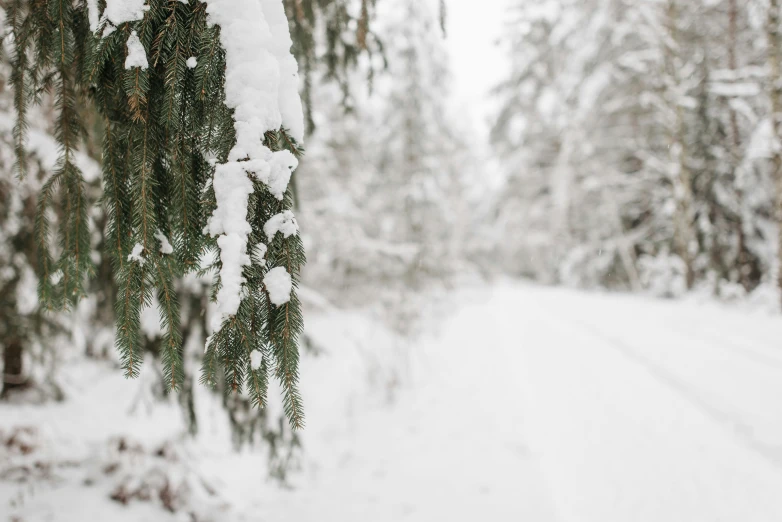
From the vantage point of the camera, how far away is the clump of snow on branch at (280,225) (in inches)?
47.8

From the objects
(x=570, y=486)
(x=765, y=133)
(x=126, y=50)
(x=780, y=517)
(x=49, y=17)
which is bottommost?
(x=570, y=486)

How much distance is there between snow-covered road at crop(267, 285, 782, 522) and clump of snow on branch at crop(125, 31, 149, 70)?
3.43 m

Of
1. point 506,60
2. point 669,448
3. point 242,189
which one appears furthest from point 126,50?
point 506,60

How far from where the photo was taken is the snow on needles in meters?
1.12

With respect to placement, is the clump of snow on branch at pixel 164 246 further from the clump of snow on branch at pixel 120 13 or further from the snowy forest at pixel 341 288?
the clump of snow on branch at pixel 120 13

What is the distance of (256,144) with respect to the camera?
119cm

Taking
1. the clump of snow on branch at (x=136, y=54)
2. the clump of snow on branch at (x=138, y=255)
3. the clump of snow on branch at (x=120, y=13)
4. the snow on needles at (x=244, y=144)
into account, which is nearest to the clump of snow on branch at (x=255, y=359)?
the snow on needles at (x=244, y=144)

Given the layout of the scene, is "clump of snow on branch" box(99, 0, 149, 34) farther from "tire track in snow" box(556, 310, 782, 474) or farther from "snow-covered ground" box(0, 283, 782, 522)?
"tire track in snow" box(556, 310, 782, 474)

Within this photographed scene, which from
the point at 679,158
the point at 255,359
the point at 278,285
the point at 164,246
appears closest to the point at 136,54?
the point at 164,246

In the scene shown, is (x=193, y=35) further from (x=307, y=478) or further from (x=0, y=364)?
(x=0, y=364)

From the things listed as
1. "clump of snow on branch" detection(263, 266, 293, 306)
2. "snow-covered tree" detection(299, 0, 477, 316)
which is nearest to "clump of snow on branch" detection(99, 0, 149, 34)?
"clump of snow on branch" detection(263, 266, 293, 306)

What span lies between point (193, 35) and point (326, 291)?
8.83m

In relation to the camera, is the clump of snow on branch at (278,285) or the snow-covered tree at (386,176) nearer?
the clump of snow on branch at (278,285)

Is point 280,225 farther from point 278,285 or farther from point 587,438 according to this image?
point 587,438
